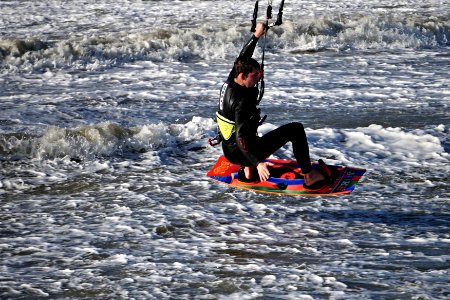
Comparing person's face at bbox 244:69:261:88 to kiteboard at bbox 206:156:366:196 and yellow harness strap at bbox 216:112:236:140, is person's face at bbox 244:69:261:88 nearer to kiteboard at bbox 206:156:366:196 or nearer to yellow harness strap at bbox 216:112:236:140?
yellow harness strap at bbox 216:112:236:140

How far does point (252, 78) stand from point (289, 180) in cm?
153

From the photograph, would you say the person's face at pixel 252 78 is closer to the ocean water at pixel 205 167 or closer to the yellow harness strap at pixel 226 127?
the yellow harness strap at pixel 226 127

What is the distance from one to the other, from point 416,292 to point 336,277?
0.72 metres

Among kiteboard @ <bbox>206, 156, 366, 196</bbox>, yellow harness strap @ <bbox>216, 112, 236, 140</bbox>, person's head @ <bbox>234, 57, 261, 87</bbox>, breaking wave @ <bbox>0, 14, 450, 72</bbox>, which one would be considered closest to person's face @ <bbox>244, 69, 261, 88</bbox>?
person's head @ <bbox>234, 57, 261, 87</bbox>

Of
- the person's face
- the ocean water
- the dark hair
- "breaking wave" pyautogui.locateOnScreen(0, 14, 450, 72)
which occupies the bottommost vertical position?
the ocean water

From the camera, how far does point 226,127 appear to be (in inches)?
356

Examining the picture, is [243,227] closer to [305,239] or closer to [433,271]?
[305,239]

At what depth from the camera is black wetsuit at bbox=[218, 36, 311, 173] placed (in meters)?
8.77

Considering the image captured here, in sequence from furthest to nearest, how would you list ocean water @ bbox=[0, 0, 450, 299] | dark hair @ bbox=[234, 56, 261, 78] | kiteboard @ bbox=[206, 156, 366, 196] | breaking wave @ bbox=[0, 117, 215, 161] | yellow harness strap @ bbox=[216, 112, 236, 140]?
1. breaking wave @ bbox=[0, 117, 215, 161]
2. kiteboard @ bbox=[206, 156, 366, 196]
3. yellow harness strap @ bbox=[216, 112, 236, 140]
4. dark hair @ bbox=[234, 56, 261, 78]
5. ocean water @ bbox=[0, 0, 450, 299]

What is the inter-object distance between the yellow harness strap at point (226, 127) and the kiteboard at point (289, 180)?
76 centimetres

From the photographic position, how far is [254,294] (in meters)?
7.13

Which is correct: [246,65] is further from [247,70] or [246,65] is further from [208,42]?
[208,42]

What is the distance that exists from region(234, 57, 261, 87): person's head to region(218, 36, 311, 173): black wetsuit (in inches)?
3.4

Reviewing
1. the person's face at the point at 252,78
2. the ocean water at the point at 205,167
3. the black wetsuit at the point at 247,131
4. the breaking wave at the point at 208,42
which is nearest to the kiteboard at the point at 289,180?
the ocean water at the point at 205,167
